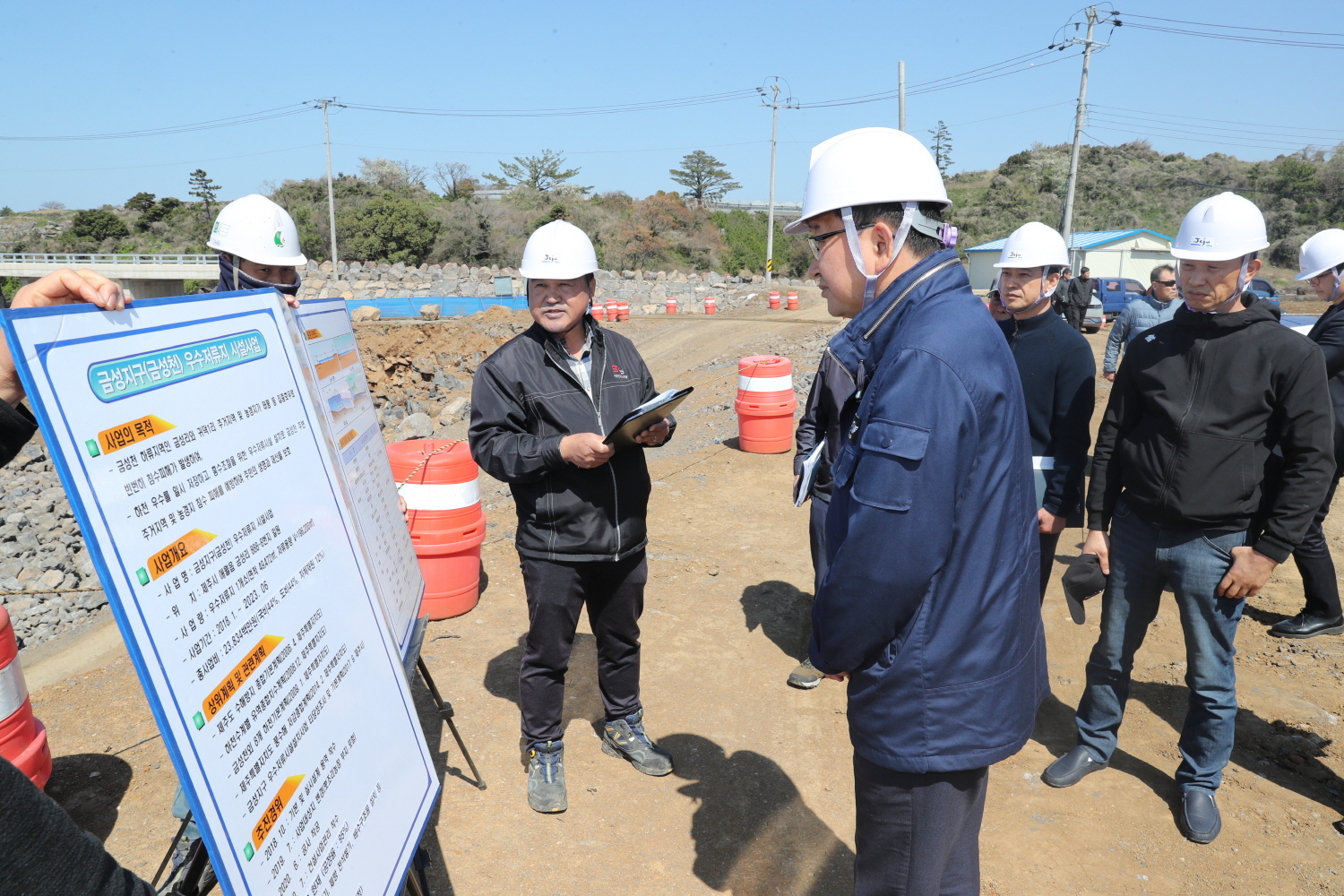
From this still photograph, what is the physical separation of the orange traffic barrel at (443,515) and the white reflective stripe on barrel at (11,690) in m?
1.96

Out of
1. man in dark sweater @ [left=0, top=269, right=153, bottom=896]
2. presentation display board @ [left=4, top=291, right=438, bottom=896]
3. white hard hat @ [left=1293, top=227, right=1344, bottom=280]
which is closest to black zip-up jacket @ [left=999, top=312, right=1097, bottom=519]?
white hard hat @ [left=1293, top=227, right=1344, bottom=280]

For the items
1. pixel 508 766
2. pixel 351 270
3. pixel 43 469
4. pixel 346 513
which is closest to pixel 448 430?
pixel 43 469

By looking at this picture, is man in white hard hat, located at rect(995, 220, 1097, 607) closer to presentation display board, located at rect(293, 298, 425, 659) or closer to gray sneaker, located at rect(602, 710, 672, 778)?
gray sneaker, located at rect(602, 710, 672, 778)

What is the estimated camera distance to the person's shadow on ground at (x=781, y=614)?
16.3 feet

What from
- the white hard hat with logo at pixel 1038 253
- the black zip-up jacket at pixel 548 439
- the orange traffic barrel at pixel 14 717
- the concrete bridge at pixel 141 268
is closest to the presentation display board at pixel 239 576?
the black zip-up jacket at pixel 548 439

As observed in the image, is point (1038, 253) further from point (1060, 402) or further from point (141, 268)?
point (141, 268)

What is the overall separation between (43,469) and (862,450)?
47.2 feet

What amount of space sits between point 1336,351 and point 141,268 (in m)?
52.1

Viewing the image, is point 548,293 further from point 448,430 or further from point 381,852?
point 448,430

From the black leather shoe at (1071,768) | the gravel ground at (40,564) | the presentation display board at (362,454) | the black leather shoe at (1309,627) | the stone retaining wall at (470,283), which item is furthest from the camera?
the stone retaining wall at (470,283)

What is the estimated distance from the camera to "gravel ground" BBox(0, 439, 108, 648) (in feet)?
21.7

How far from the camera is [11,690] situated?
2945mm

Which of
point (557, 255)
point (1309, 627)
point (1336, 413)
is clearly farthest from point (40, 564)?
point (1336, 413)

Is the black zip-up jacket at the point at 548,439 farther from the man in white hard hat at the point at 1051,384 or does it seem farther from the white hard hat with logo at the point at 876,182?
the man in white hard hat at the point at 1051,384
